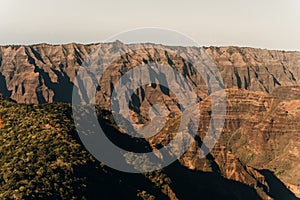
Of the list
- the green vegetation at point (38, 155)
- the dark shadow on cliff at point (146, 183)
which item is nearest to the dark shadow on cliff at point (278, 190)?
the dark shadow on cliff at point (146, 183)

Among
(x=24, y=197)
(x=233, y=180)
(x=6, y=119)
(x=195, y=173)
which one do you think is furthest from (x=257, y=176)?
(x=24, y=197)

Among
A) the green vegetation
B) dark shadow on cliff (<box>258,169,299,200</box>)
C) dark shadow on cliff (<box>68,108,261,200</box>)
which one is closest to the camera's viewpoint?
the green vegetation

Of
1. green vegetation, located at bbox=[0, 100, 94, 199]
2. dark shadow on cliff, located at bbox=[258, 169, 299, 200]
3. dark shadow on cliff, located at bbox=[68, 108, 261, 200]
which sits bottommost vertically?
dark shadow on cliff, located at bbox=[258, 169, 299, 200]

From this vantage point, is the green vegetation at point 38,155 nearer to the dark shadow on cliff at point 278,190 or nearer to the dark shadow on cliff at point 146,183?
the dark shadow on cliff at point 146,183

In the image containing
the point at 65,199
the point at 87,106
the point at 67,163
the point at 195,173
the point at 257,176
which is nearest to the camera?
the point at 65,199

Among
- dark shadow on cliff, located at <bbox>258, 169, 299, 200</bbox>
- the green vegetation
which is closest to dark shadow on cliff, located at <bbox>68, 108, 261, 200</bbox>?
the green vegetation

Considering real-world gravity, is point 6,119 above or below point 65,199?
above

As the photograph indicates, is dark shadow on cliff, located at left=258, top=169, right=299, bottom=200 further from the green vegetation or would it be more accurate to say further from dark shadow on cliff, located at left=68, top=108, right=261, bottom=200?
the green vegetation

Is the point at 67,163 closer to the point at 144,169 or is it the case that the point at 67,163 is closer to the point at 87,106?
the point at 144,169

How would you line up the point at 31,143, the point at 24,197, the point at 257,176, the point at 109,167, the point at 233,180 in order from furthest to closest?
the point at 257,176
the point at 233,180
the point at 109,167
the point at 31,143
the point at 24,197

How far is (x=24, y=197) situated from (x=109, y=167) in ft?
89.5

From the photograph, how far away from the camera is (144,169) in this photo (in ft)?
355

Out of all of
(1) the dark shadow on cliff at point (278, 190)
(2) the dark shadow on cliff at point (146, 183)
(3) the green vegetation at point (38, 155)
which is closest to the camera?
(3) the green vegetation at point (38, 155)

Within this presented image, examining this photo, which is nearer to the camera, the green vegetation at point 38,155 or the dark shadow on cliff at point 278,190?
the green vegetation at point 38,155
